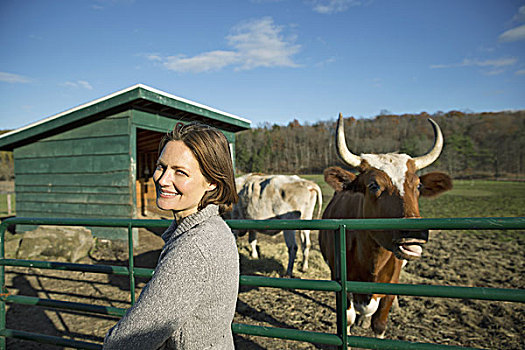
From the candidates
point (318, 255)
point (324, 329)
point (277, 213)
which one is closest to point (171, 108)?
point (277, 213)

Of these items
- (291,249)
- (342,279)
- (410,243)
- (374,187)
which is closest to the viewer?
(342,279)

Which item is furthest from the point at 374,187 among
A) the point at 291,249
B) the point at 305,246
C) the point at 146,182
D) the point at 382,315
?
the point at 146,182

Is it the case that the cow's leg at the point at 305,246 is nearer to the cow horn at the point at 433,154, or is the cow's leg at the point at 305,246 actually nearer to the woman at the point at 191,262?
the cow horn at the point at 433,154

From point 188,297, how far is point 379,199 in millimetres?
2188

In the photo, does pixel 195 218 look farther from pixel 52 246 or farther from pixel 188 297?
pixel 52 246

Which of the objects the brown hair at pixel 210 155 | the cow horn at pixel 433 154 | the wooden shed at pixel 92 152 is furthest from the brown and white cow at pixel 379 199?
the wooden shed at pixel 92 152

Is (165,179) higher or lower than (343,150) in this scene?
lower

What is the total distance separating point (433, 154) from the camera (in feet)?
10.7

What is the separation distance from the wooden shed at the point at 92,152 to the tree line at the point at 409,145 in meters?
29.0

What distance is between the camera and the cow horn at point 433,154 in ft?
10.3

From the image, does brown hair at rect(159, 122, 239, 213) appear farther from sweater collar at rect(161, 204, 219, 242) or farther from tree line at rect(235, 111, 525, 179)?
tree line at rect(235, 111, 525, 179)

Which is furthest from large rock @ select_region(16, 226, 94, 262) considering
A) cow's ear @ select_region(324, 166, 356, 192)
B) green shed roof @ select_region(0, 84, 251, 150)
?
cow's ear @ select_region(324, 166, 356, 192)

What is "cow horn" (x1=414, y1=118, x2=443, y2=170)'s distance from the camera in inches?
123

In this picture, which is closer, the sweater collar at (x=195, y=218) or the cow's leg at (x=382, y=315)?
the sweater collar at (x=195, y=218)
